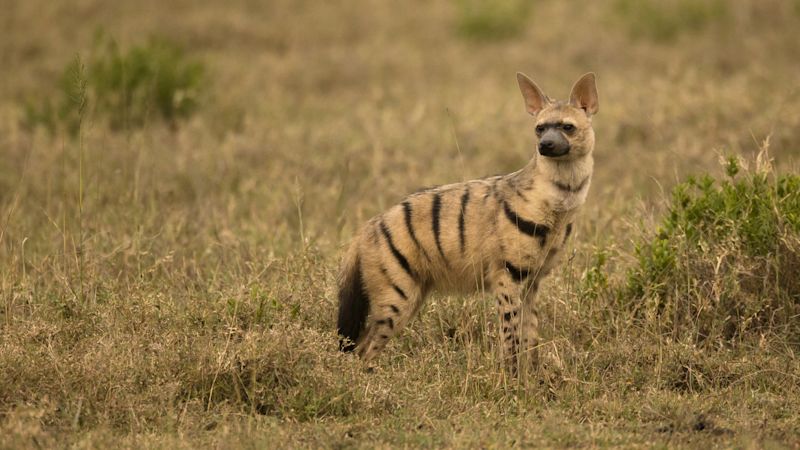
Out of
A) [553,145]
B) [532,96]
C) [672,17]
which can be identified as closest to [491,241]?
[553,145]

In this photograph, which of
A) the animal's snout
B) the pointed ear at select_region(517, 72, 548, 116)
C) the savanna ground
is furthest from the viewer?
the pointed ear at select_region(517, 72, 548, 116)

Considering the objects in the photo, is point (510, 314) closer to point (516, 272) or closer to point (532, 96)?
point (516, 272)

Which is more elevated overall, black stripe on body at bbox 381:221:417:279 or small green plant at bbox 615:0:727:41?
small green plant at bbox 615:0:727:41

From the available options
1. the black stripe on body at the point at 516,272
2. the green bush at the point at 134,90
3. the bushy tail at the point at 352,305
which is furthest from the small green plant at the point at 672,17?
the bushy tail at the point at 352,305

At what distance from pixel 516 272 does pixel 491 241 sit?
20 centimetres

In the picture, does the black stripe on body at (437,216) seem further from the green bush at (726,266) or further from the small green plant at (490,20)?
the small green plant at (490,20)

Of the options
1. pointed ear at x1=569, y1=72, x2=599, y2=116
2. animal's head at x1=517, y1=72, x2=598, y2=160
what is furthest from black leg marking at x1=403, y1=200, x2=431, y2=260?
pointed ear at x1=569, y1=72, x2=599, y2=116

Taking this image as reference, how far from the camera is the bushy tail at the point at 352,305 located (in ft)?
18.5

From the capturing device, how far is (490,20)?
49.7 feet

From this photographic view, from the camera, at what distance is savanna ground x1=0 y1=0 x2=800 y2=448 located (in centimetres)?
491

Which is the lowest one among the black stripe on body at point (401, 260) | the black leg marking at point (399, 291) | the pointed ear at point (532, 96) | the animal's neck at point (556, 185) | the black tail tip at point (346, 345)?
the black tail tip at point (346, 345)

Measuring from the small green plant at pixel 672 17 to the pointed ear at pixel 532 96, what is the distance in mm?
9147

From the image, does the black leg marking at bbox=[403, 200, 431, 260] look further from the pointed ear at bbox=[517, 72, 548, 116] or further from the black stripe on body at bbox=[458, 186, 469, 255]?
the pointed ear at bbox=[517, 72, 548, 116]

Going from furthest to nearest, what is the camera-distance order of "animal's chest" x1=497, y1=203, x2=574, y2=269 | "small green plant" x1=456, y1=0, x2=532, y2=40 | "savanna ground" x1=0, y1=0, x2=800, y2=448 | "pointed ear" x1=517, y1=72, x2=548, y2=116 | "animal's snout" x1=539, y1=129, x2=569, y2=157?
"small green plant" x1=456, y1=0, x2=532, y2=40
"pointed ear" x1=517, y1=72, x2=548, y2=116
"animal's chest" x1=497, y1=203, x2=574, y2=269
"animal's snout" x1=539, y1=129, x2=569, y2=157
"savanna ground" x1=0, y1=0, x2=800, y2=448
